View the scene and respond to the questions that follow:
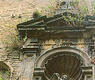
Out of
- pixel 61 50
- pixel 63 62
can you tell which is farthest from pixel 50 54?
pixel 63 62

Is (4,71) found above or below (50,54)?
below

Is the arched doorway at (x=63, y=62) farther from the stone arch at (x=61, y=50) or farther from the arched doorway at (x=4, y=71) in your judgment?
the arched doorway at (x=4, y=71)

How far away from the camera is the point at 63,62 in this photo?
9609 millimetres

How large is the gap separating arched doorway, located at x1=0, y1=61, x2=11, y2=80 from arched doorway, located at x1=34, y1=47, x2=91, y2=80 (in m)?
0.98

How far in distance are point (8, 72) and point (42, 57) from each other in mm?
1190

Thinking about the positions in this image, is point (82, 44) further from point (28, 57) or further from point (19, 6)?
point (19, 6)

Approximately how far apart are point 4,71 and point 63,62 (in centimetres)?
198

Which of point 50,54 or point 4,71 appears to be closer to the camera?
point 50,54

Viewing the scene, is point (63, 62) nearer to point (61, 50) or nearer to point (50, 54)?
point (61, 50)

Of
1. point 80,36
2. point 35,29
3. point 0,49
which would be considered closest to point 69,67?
point 80,36

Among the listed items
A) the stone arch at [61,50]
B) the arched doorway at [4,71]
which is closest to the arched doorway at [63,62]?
the stone arch at [61,50]

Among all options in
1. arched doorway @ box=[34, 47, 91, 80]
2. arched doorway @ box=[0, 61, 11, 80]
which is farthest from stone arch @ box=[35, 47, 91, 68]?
arched doorway @ box=[0, 61, 11, 80]

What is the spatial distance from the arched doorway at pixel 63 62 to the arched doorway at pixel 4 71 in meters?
0.98

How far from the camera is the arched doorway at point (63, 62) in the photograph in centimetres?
903
